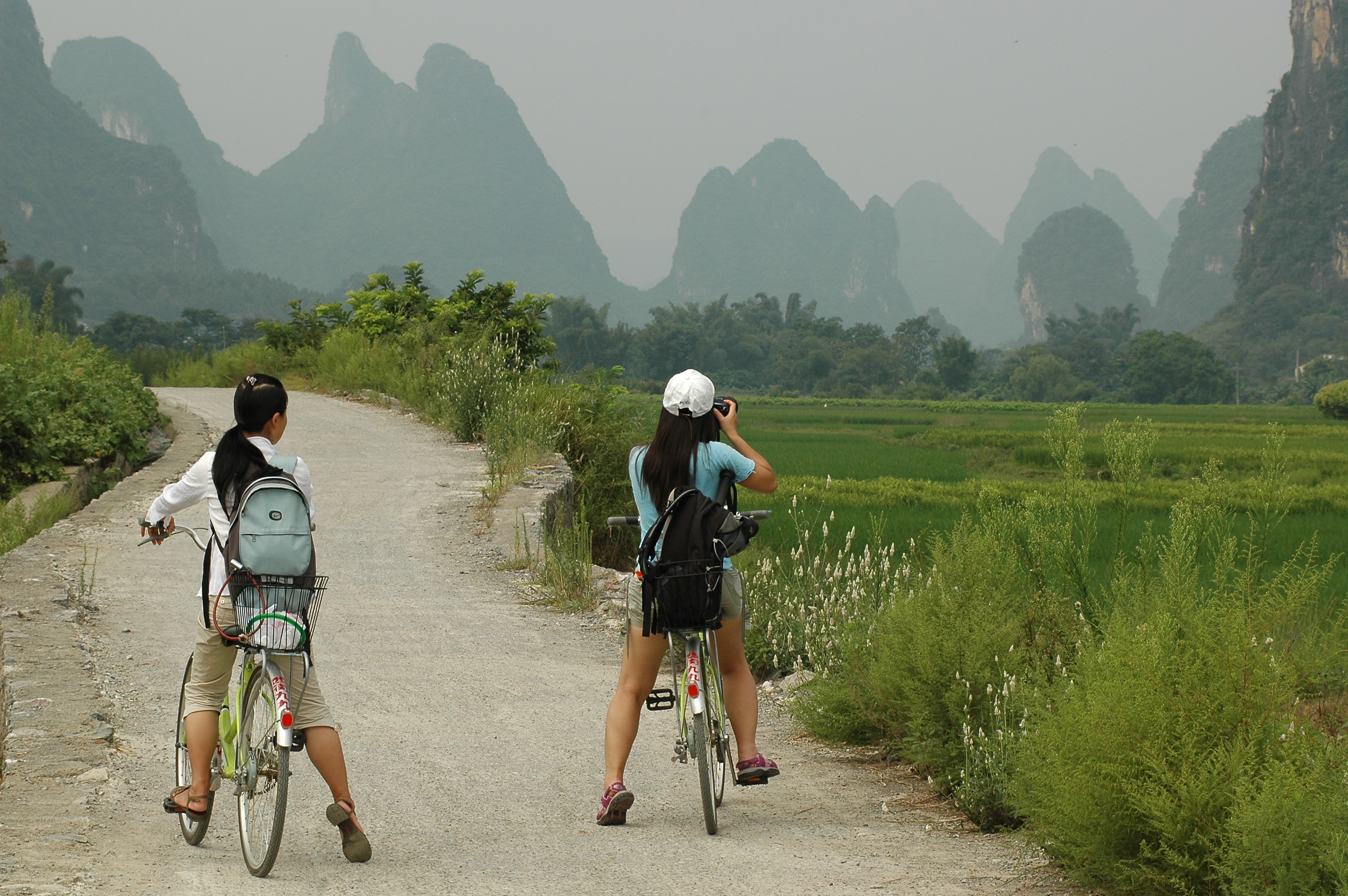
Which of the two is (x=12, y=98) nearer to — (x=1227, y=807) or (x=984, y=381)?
(x=984, y=381)

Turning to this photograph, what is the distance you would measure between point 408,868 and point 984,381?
10111 cm

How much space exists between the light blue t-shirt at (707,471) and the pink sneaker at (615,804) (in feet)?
2.92

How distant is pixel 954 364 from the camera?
325 ft

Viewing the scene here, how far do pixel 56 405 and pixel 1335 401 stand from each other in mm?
49394

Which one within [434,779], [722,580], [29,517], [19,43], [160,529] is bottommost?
[434,779]

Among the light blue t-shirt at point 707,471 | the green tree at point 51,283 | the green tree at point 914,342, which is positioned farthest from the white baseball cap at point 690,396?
the green tree at point 914,342

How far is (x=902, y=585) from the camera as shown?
6.74 meters

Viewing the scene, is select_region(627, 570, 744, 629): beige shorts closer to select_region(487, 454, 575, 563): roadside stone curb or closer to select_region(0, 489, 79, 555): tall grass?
select_region(487, 454, 575, 563): roadside stone curb

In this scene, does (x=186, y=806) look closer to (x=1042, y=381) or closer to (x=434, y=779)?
(x=434, y=779)

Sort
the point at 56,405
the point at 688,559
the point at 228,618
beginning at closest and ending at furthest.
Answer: the point at 228,618 → the point at 688,559 → the point at 56,405

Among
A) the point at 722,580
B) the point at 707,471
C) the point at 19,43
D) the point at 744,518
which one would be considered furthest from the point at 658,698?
the point at 19,43

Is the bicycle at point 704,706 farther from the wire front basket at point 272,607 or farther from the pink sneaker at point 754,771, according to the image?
the wire front basket at point 272,607

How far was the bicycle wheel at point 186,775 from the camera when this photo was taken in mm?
4145

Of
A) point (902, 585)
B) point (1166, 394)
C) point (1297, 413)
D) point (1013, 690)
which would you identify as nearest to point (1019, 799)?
point (1013, 690)
